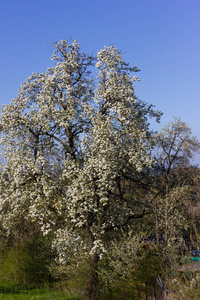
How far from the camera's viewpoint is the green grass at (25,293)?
1682cm

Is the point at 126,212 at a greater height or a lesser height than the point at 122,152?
lesser

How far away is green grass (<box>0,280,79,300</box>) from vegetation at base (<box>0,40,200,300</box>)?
2.71ft

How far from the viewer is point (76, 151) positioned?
60.5ft

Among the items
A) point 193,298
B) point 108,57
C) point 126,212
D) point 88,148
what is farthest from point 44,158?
point 193,298

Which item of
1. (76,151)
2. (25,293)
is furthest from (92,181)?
(25,293)

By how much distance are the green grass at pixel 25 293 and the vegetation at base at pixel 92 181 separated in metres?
0.83

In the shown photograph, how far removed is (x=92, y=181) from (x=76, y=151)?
3.10 m

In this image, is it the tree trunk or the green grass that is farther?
the green grass

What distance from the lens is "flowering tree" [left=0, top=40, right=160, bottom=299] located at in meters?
15.9

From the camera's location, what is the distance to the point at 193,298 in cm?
992

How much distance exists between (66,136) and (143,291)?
964cm

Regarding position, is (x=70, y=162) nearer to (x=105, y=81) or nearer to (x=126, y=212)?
(x=126, y=212)

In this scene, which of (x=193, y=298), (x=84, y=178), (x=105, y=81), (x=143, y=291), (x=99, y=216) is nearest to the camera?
(x=193, y=298)

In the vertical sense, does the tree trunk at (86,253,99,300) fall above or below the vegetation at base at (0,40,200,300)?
below
